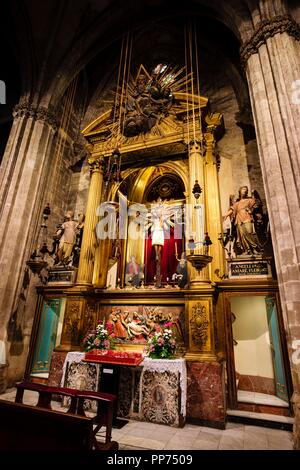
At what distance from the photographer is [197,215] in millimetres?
6059

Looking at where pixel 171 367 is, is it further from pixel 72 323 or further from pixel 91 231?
pixel 91 231

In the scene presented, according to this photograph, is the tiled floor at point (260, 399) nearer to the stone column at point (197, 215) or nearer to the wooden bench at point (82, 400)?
the stone column at point (197, 215)

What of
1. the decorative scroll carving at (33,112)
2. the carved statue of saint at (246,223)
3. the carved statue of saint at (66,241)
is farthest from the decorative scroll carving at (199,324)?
the decorative scroll carving at (33,112)

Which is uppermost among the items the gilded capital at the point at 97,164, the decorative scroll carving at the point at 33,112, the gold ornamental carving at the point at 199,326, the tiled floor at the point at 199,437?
the decorative scroll carving at the point at 33,112

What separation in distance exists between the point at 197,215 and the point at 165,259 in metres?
1.91

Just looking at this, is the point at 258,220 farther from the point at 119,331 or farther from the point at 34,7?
the point at 34,7

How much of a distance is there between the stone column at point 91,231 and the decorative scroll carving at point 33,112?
210 cm

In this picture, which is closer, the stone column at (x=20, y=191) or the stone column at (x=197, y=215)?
the stone column at (x=197, y=215)

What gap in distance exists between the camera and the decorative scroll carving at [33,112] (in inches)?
316

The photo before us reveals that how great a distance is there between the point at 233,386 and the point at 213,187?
4.50m

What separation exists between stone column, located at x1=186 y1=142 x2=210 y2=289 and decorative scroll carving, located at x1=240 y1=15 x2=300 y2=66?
234cm

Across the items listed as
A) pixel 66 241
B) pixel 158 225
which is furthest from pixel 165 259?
pixel 66 241

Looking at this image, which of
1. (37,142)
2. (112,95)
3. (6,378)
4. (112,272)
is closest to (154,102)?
(112,95)

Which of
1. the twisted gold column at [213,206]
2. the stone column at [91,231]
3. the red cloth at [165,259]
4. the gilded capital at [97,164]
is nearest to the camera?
the twisted gold column at [213,206]
